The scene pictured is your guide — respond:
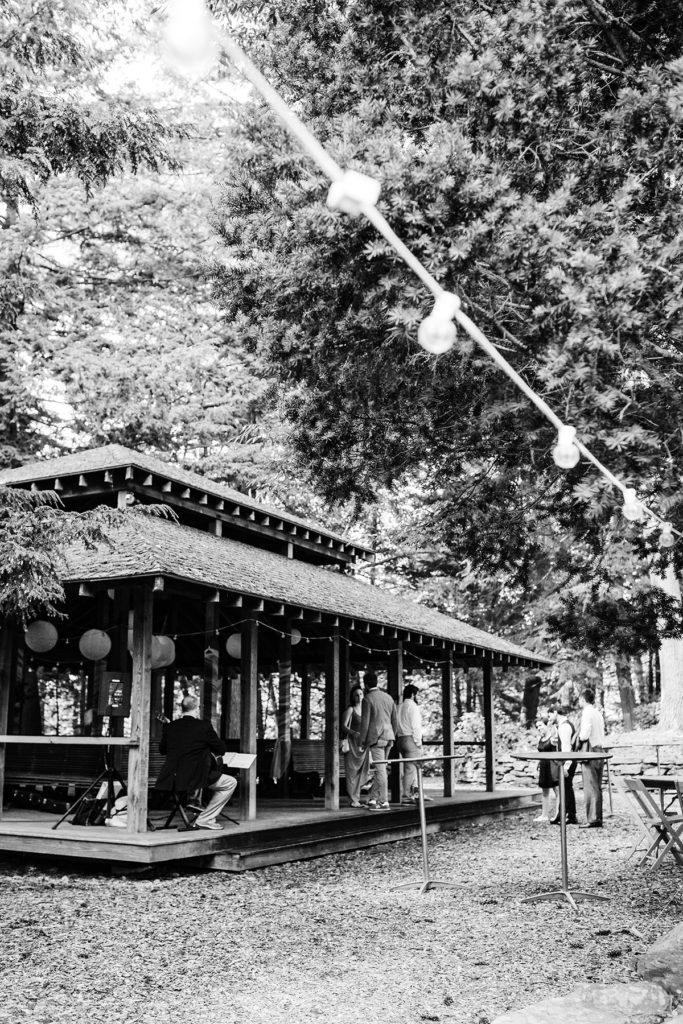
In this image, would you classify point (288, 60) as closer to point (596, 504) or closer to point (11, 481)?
point (596, 504)

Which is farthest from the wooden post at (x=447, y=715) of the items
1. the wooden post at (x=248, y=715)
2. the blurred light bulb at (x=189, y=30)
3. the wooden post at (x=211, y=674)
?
the blurred light bulb at (x=189, y=30)

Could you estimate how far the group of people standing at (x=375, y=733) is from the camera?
12.6 meters

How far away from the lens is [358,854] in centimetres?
1102

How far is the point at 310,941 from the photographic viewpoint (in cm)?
630

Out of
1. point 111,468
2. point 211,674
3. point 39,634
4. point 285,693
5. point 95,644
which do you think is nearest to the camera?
point 39,634

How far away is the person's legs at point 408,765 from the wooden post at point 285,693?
1.97m

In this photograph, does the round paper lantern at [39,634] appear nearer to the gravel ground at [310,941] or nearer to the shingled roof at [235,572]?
the shingled roof at [235,572]

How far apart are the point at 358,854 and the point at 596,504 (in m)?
6.66

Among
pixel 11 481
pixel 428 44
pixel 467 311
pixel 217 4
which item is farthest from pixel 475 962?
pixel 11 481

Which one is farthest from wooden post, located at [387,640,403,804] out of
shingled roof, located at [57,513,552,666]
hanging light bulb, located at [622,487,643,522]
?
hanging light bulb, located at [622,487,643,522]

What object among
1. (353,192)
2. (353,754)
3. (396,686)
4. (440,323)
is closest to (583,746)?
(396,686)

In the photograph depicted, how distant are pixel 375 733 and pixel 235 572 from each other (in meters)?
3.36

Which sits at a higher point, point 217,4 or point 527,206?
point 217,4

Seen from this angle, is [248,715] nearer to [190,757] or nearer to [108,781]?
[190,757]
